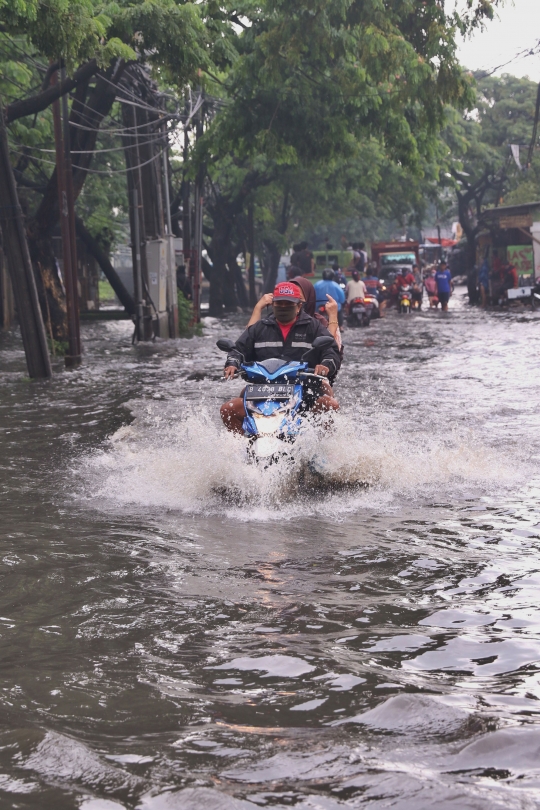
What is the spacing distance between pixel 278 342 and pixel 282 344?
0.04 metres

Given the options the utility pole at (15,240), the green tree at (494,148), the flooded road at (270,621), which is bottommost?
the flooded road at (270,621)

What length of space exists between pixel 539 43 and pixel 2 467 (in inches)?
959

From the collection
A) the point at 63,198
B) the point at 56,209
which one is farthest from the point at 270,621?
the point at 56,209

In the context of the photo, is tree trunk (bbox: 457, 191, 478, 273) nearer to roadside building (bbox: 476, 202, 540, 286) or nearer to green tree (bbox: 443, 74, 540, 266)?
green tree (bbox: 443, 74, 540, 266)

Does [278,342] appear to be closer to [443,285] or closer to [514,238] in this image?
[443,285]

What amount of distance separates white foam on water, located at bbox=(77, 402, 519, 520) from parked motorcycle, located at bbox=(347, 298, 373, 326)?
66.6ft

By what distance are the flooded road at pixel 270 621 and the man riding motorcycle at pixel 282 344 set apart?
0.24m

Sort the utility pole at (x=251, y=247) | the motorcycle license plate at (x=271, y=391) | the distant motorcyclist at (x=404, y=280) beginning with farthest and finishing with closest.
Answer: the utility pole at (x=251, y=247), the distant motorcyclist at (x=404, y=280), the motorcycle license plate at (x=271, y=391)

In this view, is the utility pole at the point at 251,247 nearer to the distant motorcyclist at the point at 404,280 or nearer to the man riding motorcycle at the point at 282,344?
the distant motorcyclist at the point at 404,280

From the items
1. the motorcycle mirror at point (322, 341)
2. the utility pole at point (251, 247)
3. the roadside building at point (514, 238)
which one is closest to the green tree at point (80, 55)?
the motorcycle mirror at point (322, 341)

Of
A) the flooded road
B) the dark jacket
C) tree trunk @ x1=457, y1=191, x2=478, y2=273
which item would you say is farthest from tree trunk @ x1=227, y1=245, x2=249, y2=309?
the dark jacket

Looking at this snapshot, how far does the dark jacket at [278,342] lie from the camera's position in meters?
8.46

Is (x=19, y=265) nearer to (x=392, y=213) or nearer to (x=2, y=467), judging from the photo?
(x=2, y=467)

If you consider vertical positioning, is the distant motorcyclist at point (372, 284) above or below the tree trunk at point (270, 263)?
below
